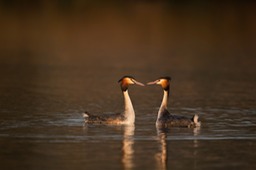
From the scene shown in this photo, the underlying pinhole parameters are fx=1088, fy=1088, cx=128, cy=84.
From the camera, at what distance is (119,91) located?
26859 millimetres

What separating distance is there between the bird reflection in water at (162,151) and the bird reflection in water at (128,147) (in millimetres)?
434

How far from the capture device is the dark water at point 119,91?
17781mm

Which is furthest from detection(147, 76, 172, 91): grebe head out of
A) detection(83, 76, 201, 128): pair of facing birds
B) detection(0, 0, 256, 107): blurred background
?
detection(0, 0, 256, 107): blurred background

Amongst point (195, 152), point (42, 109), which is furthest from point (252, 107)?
point (195, 152)

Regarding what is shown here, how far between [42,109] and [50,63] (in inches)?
419

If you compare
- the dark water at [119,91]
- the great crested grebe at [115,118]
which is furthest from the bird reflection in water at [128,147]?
the great crested grebe at [115,118]

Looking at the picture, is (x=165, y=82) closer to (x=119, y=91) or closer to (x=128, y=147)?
(x=128, y=147)

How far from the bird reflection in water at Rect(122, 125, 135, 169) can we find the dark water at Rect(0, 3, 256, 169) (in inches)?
0.7

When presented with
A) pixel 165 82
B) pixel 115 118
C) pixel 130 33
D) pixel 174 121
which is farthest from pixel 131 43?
pixel 174 121

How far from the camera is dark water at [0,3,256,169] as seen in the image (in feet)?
58.3

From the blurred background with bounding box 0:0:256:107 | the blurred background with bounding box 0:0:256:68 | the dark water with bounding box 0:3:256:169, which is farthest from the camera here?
the blurred background with bounding box 0:0:256:68

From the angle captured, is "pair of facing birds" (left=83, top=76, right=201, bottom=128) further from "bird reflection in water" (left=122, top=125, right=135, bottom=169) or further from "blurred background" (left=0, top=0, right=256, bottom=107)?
"blurred background" (left=0, top=0, right=256, bottom=107)

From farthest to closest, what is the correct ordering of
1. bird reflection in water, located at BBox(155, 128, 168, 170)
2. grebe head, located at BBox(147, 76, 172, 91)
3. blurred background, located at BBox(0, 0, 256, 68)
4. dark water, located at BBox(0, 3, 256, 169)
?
blurred background, located at BBox(0, 0, 256, 68), grebe head, located at BBox(147, 76, 172, 91), dark water, located at BBox(0, 3, 256, 169), bird reflection in water, located at BBox(155, 128, 168, 170)

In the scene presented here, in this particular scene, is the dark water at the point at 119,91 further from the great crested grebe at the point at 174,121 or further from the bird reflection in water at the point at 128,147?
the great crested grebe at the point at 174,121
